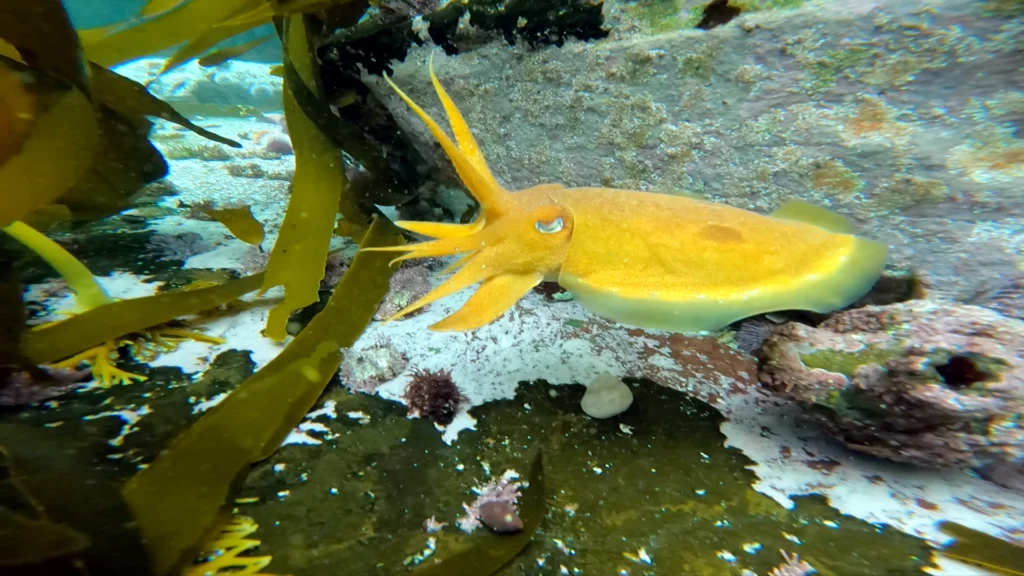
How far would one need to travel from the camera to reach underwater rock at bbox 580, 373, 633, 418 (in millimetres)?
2225

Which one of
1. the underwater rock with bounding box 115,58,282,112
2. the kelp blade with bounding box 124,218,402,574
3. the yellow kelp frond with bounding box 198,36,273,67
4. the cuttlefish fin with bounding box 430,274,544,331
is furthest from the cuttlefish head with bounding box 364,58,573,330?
the underwater rock with bounding box 115,58,282,112

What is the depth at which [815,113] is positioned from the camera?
7.43 ft

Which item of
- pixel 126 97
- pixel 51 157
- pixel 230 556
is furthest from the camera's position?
pixel 126 97

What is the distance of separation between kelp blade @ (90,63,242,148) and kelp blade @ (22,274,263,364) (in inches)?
48.8

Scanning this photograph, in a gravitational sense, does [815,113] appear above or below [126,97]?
below

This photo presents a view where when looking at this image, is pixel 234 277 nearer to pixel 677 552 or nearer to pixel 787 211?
pixel 677 552

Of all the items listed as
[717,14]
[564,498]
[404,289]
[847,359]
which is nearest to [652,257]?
[847,359]

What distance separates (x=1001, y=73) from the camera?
1.92 meters

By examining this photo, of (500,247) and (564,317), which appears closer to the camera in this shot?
(500,247)

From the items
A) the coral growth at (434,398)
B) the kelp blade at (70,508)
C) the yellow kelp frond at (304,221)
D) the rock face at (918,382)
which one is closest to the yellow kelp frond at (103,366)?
the kelp blade at (70,508)

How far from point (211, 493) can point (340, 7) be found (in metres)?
3.19

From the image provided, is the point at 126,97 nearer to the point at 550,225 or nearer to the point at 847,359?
the point at 550,225

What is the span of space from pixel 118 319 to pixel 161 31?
6.25 ft

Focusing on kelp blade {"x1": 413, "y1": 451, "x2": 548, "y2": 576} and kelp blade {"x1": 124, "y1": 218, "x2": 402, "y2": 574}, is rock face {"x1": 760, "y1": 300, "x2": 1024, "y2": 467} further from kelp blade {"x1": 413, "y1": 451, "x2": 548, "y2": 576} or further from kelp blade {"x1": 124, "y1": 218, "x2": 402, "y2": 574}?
kelp blade {"x1": 124, "y1": 218, "x2": 402, "y2": 574}
